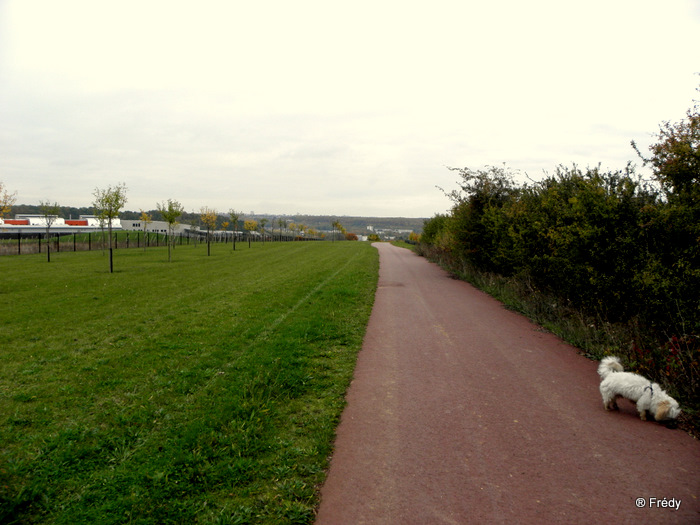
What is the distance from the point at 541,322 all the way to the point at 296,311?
241 inches

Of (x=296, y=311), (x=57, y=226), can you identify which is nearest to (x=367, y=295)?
(x=296, y=311)

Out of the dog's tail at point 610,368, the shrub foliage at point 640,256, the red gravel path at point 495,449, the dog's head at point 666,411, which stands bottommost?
the red gravel path at point 495,449

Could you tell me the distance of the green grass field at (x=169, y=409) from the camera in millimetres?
3344

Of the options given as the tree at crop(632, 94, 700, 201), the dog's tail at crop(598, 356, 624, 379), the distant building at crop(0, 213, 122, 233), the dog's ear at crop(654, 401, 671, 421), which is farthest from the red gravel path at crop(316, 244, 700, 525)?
the distant building at crop(0, 213, 122, 233)

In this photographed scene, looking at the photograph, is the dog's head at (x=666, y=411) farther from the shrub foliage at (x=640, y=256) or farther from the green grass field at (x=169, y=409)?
the green grass field at (x=169, y=409)

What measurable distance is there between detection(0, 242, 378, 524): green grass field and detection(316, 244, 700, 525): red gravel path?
0.43 metres

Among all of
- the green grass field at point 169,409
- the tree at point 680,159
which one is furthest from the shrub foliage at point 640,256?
the green grass field at point 169,409

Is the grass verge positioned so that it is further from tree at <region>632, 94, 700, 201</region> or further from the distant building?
the distant building

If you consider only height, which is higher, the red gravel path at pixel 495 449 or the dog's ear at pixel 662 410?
the dog's ear at pixel 662 410

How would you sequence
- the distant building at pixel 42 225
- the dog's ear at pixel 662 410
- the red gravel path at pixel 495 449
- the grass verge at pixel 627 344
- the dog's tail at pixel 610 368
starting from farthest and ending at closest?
1. the distant building at pixel 42 225
2. the dog's tail at pixel 610 368
3. the grass verge at pixel 627 344
4. the dog's ear at pixel 662 410
5. the red gravel path at pixel 495 449

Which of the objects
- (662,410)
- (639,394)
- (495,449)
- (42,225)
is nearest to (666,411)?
(662,410)

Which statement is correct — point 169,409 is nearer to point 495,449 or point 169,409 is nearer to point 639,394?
point 495,449

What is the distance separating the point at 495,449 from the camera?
13.7 ft

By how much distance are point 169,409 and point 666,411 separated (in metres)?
5.71
